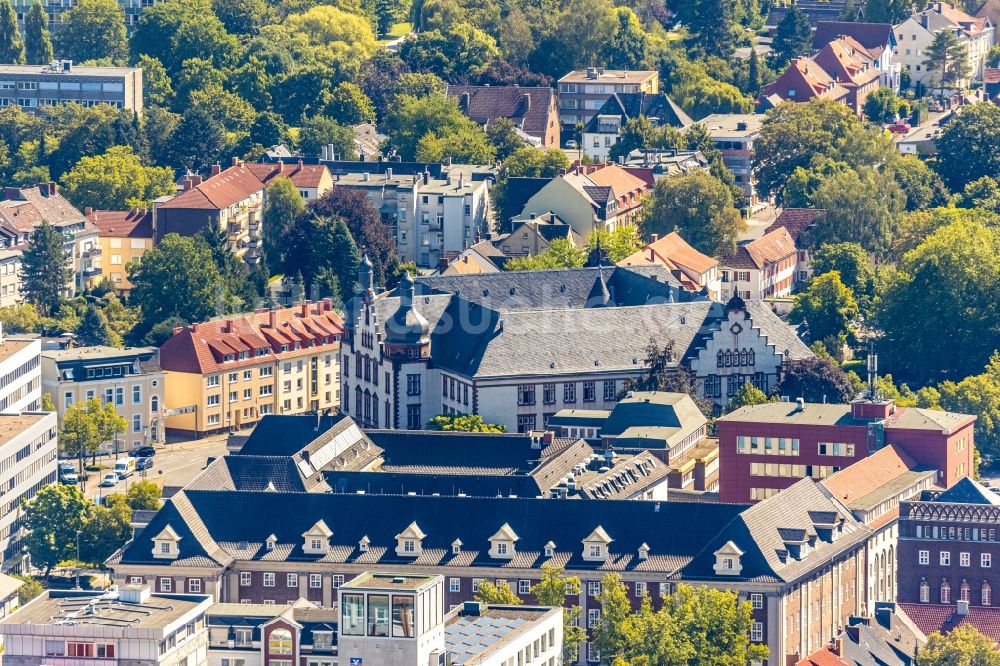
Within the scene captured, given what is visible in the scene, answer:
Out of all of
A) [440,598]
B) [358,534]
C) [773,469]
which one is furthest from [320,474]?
[440,598]

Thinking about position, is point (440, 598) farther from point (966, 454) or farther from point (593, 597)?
point (966, 454)

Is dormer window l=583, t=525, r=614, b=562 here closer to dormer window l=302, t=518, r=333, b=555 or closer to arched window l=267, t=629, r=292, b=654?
dormer window l=302, t=518, r=333, b=555

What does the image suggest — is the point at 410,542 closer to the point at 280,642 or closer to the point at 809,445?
the point at 280,642

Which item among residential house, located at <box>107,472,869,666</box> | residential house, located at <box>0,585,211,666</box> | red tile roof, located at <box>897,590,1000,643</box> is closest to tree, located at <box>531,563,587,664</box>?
residential house, located at <box>107,472,869,666</box>

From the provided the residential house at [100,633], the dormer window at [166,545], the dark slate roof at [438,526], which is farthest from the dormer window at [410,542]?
the residential house at [100,633]

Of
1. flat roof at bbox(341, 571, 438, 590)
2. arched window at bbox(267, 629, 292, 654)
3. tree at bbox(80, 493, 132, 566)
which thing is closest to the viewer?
flat roof at bbox(341, 571, 438, 590)

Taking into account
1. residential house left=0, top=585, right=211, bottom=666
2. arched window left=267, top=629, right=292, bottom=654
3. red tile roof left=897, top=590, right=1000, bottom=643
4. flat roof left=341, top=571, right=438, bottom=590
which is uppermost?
flat roof left=341, top=571, right=438, bottom=590

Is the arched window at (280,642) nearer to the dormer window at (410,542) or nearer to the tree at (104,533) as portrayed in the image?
the dormer window at (410,542)
